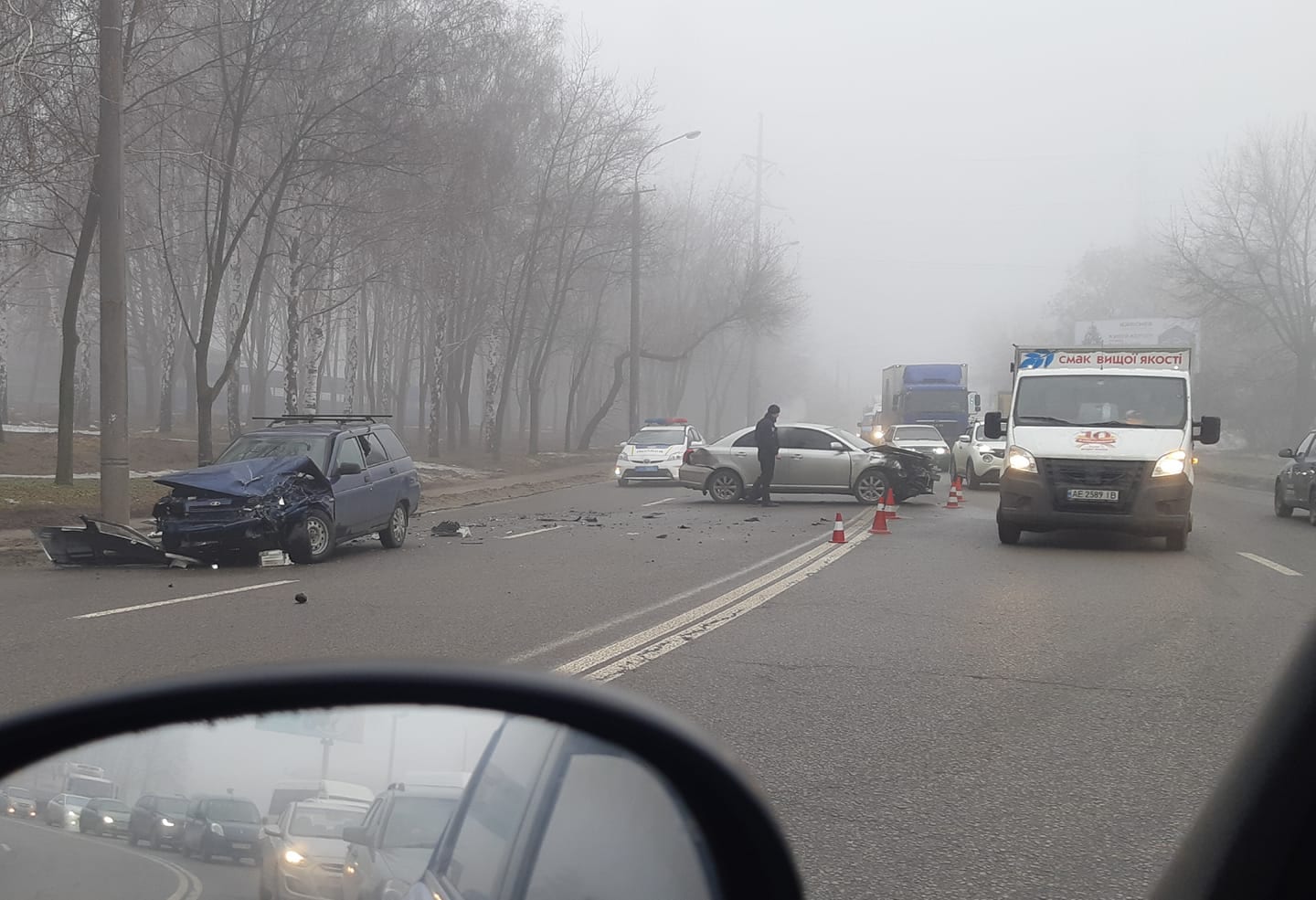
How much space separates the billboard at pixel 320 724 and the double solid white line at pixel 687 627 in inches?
203

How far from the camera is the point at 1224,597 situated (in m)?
10.7

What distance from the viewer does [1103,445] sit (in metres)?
14.4

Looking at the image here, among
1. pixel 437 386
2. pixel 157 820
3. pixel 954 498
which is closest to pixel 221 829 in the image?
pixel 157 820

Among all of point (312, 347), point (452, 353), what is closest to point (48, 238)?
point (312, 347)

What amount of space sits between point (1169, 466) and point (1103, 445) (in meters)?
0.77

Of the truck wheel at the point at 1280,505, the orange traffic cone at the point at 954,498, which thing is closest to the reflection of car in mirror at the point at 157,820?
the orange traffic cone at the point at 954,498

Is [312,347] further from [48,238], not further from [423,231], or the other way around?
[48,238]

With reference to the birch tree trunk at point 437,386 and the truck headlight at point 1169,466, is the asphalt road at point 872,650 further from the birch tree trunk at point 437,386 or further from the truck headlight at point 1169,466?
the birch tree trunk at point 437,386

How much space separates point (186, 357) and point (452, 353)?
12160mm

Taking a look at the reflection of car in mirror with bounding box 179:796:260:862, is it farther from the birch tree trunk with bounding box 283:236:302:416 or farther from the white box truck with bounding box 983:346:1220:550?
the birch tree trunk with bounding box 283:236:302:416

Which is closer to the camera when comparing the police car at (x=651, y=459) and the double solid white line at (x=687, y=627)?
the double solid white line at (x=687, y=627)

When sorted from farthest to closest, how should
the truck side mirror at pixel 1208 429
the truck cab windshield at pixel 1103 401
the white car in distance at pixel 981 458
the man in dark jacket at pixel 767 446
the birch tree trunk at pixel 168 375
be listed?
1. the birch tree trunk at pixel 168 375
2. the white car in distance at pixel 981 458
3. the man in dark jacket at pixel 767 446
4. the truck cab windshield at pixel 1103 401
5. the truck side mirror at pixel 1208 429

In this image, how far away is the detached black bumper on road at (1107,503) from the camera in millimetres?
14148

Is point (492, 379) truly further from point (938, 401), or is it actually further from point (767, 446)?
point (767, 446)
